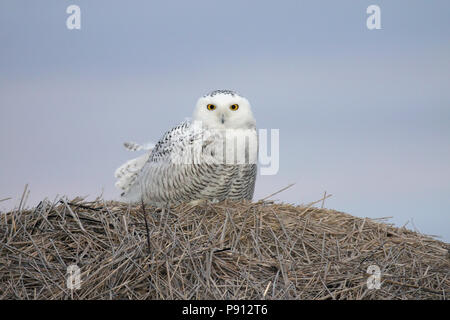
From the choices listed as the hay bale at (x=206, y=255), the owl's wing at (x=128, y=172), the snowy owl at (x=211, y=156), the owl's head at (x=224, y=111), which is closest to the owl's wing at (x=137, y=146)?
the owl's wing at (x=128, y=172)

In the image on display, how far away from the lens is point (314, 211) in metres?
4.05

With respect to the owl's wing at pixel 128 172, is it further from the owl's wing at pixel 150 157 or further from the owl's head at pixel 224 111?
the owl's head at pixel 224 111

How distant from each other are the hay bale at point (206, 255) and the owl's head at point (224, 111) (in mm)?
746

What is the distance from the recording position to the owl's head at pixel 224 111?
410cm

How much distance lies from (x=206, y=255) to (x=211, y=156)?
1.29 meters

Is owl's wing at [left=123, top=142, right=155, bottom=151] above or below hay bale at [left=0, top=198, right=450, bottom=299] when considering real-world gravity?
above

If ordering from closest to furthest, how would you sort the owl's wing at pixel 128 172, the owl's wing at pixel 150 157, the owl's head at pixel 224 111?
the owl's head at pixel 224 111, the owl's wing at pixel 150 157, the owl's wing at pixel 128 172

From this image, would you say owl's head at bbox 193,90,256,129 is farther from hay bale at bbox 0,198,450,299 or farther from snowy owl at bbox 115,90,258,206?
hay bale at bbox 0,198,450,299

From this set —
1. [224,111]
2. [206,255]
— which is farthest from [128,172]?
[206,255]

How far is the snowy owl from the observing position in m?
4.14

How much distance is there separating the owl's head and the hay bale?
75 centimetres

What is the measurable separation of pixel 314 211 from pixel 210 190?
35.5 inches

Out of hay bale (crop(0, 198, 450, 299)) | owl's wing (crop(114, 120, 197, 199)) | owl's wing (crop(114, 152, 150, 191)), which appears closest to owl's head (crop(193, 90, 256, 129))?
owl's wing (crop(114, 120, 197, 199))
